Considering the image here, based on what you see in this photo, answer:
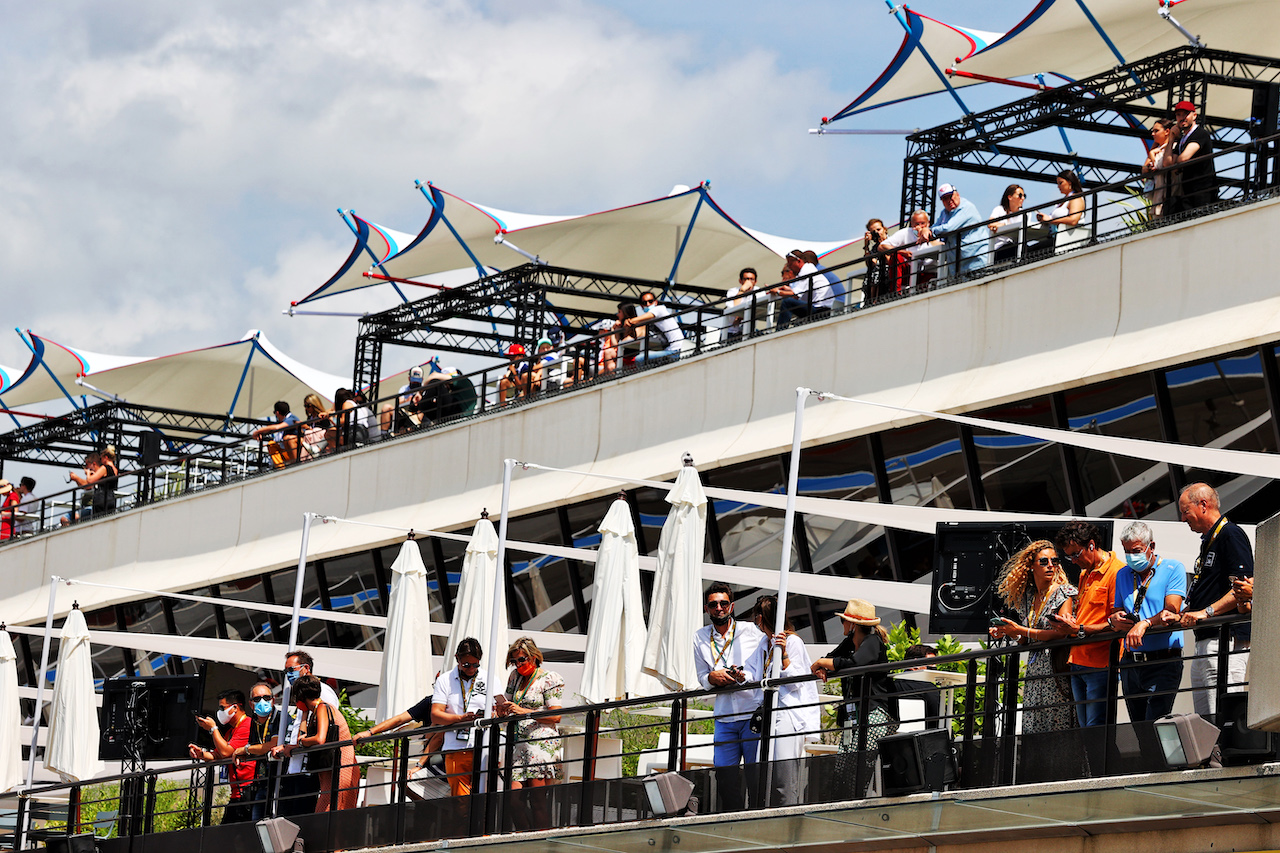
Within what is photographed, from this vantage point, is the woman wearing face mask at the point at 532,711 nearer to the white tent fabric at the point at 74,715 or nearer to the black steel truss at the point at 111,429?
the white tent fabric at the point at 74,715

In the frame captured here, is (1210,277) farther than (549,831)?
Yes

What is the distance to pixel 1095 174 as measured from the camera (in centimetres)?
2494

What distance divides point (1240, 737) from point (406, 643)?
402 inches

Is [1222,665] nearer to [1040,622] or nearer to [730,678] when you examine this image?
[1040,622]

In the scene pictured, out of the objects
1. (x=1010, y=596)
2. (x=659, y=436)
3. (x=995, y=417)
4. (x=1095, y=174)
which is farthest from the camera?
(x=1095, y=174)

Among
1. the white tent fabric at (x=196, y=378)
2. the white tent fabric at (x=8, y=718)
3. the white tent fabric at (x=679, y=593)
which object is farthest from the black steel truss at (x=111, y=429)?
the white tent fabric at (x=679, y=593)

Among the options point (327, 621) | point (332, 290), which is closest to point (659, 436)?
point (327, 621)

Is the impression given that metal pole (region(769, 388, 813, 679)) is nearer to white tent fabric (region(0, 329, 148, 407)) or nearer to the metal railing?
the metal railing

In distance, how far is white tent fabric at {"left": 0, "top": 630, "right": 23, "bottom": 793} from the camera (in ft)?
76.2

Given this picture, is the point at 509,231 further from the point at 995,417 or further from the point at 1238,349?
the point at 1238,349

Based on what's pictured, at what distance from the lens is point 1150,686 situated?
1048 cm

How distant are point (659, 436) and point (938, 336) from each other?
13.2ft

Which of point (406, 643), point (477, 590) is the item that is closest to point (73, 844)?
point (406, 643)

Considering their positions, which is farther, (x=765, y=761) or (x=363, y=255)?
(x=363, y=255)
